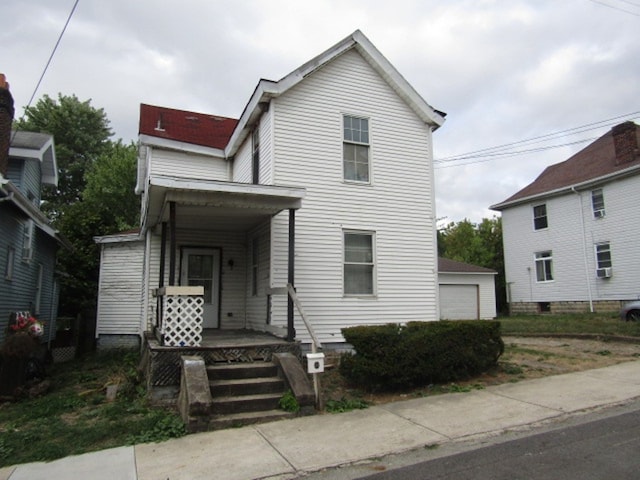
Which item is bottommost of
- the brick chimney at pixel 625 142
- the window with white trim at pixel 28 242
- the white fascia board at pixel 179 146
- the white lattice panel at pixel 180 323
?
the white lattice panel at pixel 180 323

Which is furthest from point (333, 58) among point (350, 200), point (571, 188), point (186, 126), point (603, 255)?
point (603, 255)

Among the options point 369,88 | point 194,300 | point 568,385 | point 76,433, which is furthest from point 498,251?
point 76,433

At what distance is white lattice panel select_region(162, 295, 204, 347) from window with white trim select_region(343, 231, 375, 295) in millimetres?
4032

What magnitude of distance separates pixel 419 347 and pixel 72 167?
36.2m

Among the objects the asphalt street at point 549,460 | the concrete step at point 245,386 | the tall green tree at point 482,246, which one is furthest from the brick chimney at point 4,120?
the tall green tree at point 482,246

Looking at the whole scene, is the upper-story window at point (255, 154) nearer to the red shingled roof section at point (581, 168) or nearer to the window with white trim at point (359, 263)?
the window with white trim at point (359, 263)

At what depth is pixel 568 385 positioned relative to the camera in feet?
25.0

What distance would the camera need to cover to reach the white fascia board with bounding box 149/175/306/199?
7.89 meters

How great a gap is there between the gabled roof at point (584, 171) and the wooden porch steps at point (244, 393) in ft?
59.9

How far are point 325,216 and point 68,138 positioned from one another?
3338 centimetres

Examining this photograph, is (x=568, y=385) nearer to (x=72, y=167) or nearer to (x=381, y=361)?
(x=381, y=361)

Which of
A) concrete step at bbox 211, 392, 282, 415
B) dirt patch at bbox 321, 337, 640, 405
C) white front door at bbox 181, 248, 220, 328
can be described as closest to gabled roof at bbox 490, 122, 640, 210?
dirt patch at bbox 321, 337, 640, 405

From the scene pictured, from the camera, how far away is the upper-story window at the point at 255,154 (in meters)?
11.4

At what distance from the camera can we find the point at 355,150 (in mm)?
11297
